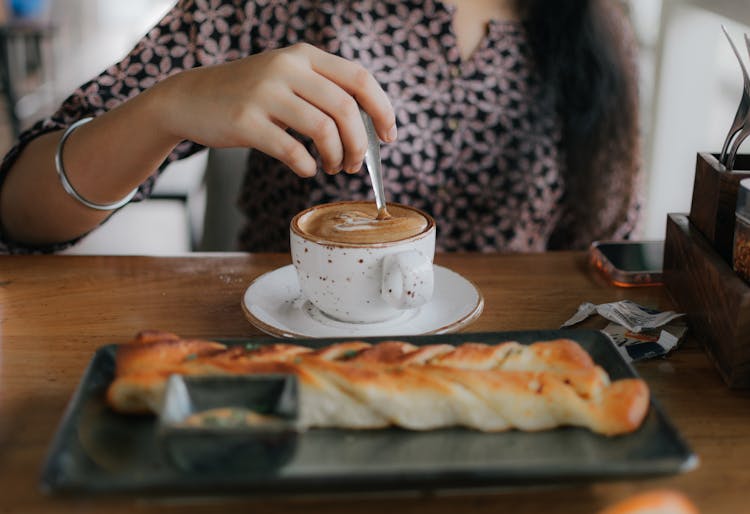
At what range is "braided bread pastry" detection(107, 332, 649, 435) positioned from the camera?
0.58m

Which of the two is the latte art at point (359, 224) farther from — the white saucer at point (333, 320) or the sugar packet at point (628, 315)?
the sugar packet at point (628, 315)

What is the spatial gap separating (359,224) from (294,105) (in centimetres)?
16

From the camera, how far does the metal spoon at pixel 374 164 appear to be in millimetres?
890

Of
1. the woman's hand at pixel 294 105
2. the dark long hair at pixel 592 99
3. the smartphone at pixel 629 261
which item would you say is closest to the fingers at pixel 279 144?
the woman's hand at pixel 294 105

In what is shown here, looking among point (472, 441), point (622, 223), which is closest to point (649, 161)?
point (622, 223)

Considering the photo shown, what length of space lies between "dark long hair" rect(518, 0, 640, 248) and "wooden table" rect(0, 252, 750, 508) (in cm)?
49

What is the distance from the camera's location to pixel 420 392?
58 cm

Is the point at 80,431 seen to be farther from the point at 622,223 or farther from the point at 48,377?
the point at 622,223

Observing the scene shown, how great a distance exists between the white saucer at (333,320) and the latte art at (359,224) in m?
0.09

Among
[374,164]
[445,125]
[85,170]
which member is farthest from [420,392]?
[445,125]

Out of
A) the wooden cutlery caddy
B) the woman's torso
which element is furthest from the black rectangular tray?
the woman's torso

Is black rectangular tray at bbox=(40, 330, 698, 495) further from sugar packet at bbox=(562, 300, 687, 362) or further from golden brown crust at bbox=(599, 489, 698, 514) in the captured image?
sugar packet at bbox=(562, 300, 687, 362)

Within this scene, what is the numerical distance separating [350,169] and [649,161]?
184cm

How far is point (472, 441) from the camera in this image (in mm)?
570
